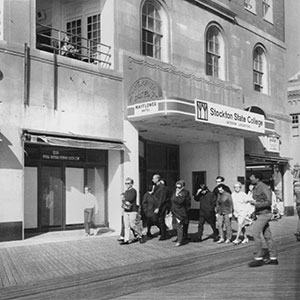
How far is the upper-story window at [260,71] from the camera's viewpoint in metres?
21.8

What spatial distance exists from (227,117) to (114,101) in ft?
12.5

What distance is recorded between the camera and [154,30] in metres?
16.4

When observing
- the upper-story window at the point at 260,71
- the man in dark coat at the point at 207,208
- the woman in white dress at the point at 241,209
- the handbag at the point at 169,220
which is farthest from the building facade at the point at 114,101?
the woman in white dress at the point at 241,209

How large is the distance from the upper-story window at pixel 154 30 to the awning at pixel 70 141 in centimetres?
380

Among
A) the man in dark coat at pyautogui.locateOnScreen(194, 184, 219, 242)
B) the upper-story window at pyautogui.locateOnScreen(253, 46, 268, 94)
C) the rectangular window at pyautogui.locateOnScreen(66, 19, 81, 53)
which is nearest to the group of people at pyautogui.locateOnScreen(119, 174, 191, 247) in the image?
the man in dark coat at pyautogui.locateOnScreen(194, 184, 219, 242)

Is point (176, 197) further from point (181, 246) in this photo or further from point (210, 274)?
point (210, 274)

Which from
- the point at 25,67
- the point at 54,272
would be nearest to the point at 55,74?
the point at 25,67

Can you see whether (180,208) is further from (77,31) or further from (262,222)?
(77,31)

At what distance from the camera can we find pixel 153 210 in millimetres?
11758

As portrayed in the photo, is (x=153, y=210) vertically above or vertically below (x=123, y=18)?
below

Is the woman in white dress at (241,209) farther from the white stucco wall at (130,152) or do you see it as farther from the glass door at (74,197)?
the glass door at (74,197)

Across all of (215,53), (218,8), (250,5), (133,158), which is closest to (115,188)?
(133,158)

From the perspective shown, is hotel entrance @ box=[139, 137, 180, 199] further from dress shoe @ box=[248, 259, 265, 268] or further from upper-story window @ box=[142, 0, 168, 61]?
dress shoe @ box=[248, 259, 265, 268]

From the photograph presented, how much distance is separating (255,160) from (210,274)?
45.1ft
